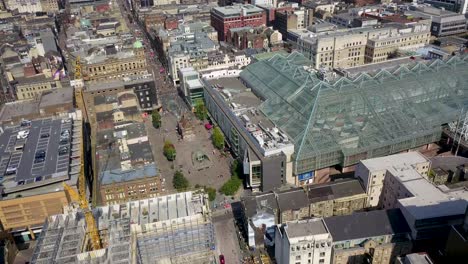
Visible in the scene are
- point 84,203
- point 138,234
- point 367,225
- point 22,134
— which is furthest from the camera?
point 22,134

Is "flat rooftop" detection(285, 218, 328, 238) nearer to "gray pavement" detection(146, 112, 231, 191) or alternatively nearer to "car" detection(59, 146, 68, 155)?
"gray pavement" detection(146, 112, 231, 191)

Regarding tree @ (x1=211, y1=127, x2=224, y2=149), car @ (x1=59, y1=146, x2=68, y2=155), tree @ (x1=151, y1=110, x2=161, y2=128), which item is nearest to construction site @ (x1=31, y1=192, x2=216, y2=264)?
car @ (x1=59, y1=146, x2=68, y2=155)

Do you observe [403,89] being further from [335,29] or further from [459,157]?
[335,29]

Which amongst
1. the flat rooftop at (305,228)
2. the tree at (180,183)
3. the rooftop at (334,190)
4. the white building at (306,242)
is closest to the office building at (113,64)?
the tree at (180,183)

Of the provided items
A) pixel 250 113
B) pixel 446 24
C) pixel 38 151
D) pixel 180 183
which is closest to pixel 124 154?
pixel 180 183

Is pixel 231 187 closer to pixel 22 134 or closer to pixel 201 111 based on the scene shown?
pixel 201 111

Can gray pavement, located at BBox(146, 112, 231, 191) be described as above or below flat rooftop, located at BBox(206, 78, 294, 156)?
below

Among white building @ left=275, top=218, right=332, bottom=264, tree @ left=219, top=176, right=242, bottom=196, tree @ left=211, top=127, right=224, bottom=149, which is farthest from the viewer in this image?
tree @ left=211, top=127, right=224, bottom=149
